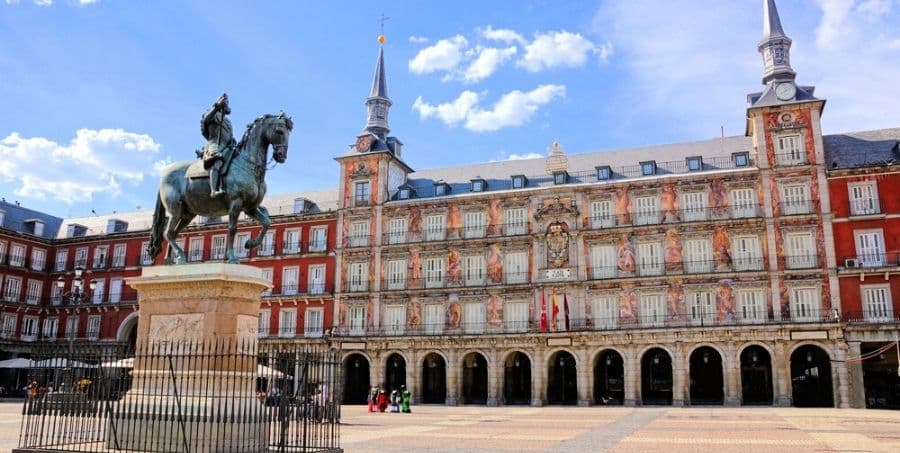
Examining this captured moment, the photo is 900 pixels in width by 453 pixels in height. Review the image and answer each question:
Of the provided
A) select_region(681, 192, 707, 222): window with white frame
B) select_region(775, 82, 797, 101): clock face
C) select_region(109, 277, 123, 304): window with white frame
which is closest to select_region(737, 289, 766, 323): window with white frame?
select_region(681, 192, 707, 222): window with white frame

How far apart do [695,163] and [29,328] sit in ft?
162

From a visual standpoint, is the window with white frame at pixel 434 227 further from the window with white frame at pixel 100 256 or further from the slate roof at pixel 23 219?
the slate roof at pixel 23 219

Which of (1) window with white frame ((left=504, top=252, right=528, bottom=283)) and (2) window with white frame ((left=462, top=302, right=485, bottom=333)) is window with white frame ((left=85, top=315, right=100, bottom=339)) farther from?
(1) window with white frame ((left=504, top=252, right=528, bottom=283))

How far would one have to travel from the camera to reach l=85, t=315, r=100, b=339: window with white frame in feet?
175

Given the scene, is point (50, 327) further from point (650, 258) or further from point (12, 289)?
point (650, 258)

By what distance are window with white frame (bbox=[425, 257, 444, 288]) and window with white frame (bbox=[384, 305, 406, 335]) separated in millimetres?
2345

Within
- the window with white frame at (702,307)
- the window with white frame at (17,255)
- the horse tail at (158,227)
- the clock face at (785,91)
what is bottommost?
the horse tail at (158,227)

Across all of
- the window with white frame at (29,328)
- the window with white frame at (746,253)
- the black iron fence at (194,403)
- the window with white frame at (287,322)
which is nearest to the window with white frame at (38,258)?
the window with white frame at (29,328)

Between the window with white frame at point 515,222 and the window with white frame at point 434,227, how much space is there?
4.29m

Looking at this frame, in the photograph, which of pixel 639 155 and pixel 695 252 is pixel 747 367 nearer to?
pixel 695 252

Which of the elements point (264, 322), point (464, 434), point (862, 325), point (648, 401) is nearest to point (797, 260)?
point (862, 325)

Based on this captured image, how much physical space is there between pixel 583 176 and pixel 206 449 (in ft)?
125

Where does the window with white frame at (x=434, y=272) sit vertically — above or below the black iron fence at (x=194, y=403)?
above

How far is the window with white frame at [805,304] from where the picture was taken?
3794 cm
